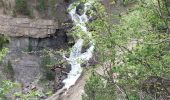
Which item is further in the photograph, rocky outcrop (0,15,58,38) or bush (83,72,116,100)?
rocky outcrop (0,15,58,38)

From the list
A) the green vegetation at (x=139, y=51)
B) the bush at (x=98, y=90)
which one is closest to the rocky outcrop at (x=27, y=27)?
the bush at (x=98, y=90)

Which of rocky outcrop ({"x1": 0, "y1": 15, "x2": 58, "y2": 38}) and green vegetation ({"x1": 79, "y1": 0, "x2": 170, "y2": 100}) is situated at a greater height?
green vegetation ({"x1": 79, "y1": 0, "x2": 170, "y2": 100})

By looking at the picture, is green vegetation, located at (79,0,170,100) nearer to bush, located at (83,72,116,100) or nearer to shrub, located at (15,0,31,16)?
bush, located at (83,72,116,100)

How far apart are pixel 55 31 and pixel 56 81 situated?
4.21m

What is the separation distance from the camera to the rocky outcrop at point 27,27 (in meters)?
29.1

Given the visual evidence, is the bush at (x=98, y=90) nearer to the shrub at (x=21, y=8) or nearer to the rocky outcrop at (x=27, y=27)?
the rocky outcrop at (x=27, y=27)

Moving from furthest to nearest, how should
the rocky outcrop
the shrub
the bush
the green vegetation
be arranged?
the shrub, the rocky outcrop, the bush, the green vegetation

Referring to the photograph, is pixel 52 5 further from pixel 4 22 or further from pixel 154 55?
pixel 154 55

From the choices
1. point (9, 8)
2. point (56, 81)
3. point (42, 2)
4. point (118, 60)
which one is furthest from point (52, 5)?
point (118, 60)

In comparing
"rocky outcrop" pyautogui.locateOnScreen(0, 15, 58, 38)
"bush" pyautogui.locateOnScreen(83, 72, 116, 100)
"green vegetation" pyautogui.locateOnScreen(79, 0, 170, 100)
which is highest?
"green vegetation" pyautogui.locateOnScreen(79, 0, 170, 100)

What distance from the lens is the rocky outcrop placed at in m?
29.1

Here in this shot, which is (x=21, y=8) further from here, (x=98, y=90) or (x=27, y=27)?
(x=98, y=90)

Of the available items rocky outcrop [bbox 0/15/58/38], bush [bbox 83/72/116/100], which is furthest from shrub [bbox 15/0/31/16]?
bush [bbox 83/72/116/100]

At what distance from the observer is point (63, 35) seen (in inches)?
1159
